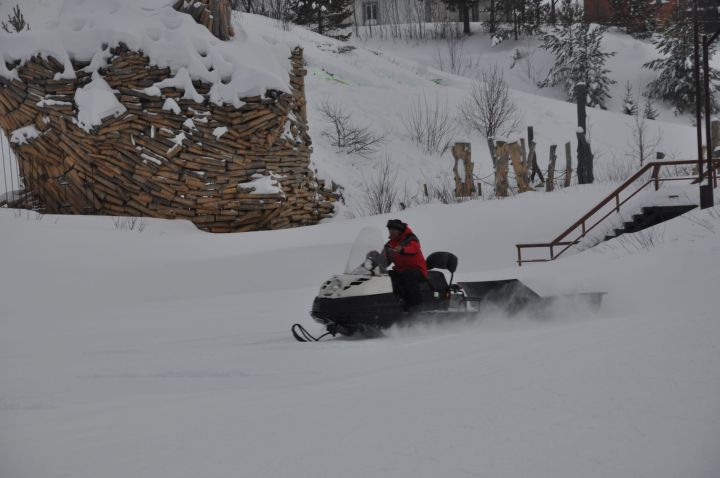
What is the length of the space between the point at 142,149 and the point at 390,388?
13800 millimetres

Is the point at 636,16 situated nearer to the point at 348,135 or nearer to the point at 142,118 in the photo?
the point at 348,135

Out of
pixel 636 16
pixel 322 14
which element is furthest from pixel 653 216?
pixel 636 16

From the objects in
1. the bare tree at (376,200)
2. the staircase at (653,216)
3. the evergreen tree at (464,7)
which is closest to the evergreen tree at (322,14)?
the evergreen tree at (464,7)

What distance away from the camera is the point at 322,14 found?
143 feet

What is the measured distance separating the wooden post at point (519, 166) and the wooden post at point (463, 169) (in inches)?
49.8

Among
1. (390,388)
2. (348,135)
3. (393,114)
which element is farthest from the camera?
(393,114)

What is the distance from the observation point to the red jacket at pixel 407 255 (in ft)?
26.9

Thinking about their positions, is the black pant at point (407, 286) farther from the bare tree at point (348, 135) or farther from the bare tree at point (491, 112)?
the bare tree at point (491, 112)

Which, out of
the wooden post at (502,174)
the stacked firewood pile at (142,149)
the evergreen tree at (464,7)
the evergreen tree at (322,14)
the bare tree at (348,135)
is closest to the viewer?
the stacked firewood pile at (142,149)

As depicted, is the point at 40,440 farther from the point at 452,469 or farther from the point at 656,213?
the point at 656,213

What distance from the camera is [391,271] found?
818cm

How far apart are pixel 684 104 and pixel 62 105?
1377 inches

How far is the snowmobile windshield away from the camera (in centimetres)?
814

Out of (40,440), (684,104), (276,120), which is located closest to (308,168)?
(276,120)
